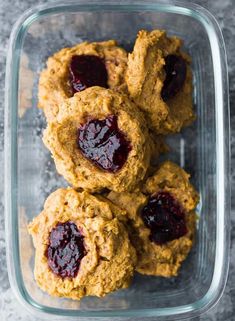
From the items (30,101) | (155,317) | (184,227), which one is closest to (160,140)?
(184,227)

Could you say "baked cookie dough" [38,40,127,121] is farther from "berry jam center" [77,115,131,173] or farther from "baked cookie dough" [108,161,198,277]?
"baked cookie dough" [108,161,198,277]

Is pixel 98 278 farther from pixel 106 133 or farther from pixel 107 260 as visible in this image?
pixel 106 133

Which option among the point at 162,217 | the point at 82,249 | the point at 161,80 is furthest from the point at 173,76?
the point at 82,249

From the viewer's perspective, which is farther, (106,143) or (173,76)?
(173,76)

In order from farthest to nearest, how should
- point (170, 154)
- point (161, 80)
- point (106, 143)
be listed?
point (170, 154) < point (161, 80) < point (106, 143)

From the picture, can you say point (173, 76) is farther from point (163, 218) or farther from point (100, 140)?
point (163, 218)
